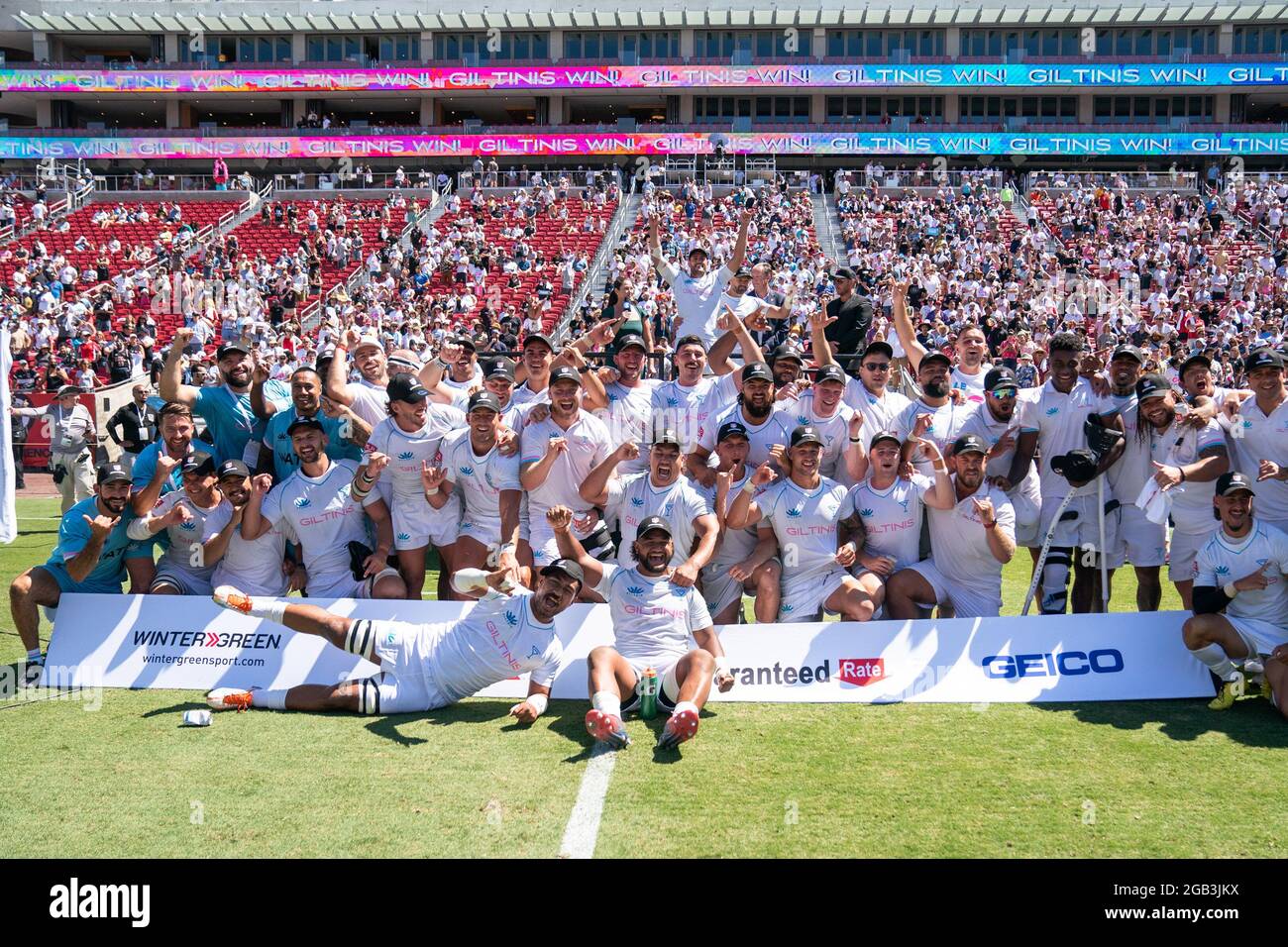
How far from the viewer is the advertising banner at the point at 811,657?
6.37 m

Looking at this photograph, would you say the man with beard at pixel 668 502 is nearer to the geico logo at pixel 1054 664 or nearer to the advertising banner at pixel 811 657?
the advertising banner at pixel 811 657

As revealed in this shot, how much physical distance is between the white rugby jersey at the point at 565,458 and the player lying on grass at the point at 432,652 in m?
1.26

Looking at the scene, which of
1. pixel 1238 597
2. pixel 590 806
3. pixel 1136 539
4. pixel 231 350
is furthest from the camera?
pixel 231 350

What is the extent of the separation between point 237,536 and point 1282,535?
6329 millimetres

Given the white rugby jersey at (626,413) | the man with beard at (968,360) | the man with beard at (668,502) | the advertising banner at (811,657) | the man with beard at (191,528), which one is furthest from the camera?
the man with beard at (968,360)

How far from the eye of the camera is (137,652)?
268 inches

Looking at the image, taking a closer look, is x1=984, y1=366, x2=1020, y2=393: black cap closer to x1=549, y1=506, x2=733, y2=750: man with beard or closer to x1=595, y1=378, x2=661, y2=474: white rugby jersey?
x1=595, y1=378, x2=661, y2=474: white rugby jersey

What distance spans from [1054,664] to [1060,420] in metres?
2.00

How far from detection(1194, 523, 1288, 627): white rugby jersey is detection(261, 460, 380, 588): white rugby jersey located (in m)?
5.22

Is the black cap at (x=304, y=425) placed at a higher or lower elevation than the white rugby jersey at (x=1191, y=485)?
higher

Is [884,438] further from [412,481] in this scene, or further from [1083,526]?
[412,481]

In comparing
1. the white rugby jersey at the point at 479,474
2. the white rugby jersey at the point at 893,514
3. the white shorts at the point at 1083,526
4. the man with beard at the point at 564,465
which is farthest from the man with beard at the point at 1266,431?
the white rugby jersey at the point at 479,474

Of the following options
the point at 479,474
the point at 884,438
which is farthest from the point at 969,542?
the point at 479,474

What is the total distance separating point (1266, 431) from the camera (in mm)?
6957
